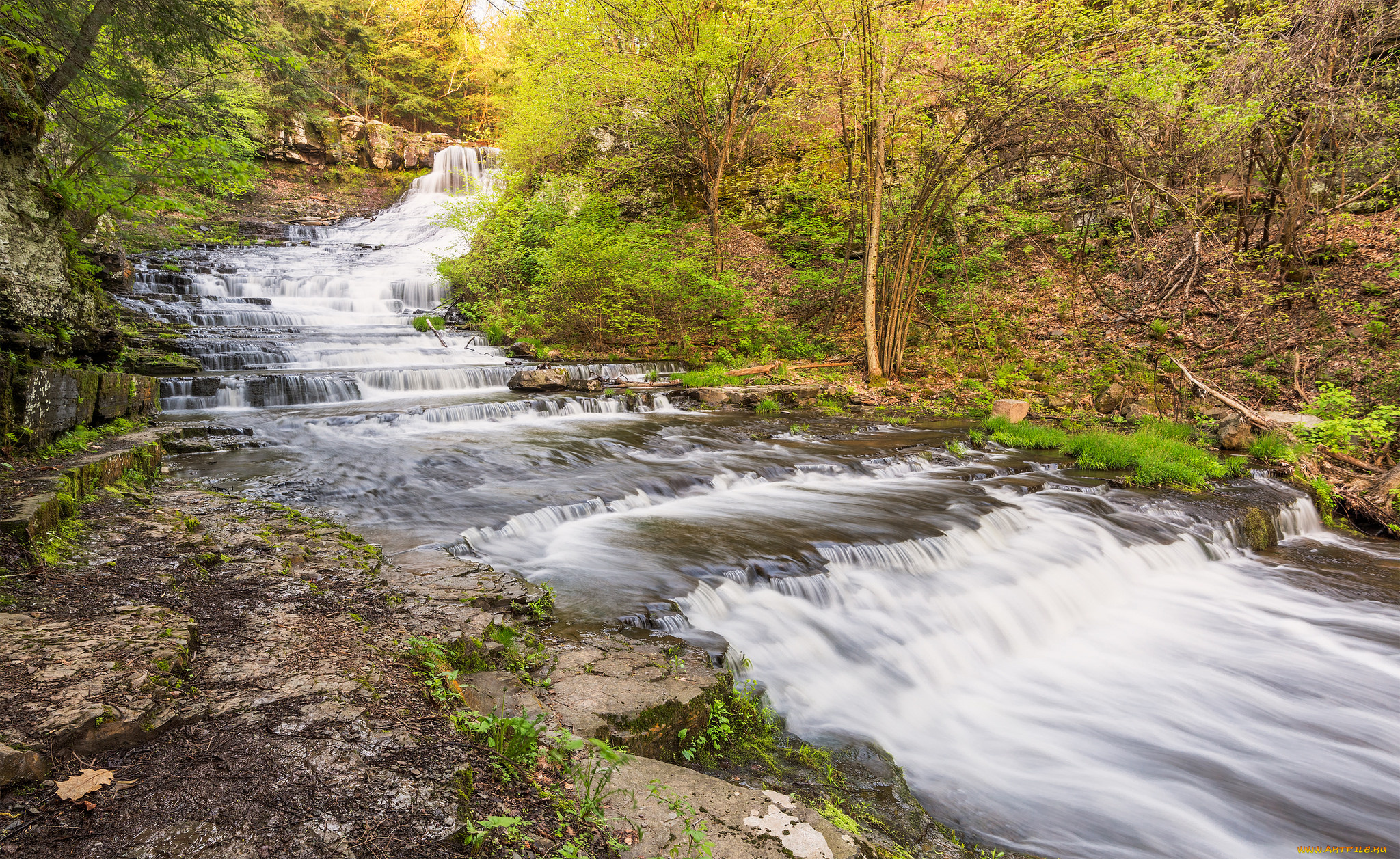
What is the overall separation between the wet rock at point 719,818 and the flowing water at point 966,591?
4.14 feet

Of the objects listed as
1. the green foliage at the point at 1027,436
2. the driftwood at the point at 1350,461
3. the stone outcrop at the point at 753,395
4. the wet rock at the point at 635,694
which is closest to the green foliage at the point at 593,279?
the stone outcrop at the point at 753,395

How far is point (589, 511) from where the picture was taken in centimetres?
590

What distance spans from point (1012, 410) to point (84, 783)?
11422 millimetres

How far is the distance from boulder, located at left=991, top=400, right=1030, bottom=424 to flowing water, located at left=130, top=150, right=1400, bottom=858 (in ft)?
4.61

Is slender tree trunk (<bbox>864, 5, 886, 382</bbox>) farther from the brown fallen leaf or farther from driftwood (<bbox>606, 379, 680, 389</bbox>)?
the brown fallen leaf

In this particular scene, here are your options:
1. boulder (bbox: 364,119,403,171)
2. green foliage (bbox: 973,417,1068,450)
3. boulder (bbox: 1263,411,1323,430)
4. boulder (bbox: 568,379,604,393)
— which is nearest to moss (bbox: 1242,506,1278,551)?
green foliage (bbox: 973,417,1068,450)

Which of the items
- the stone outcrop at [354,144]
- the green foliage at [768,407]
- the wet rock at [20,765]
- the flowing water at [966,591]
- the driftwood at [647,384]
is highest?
the stone outcrop at [354,144]

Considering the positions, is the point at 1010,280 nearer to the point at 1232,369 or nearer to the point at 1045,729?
the point at 1232,369

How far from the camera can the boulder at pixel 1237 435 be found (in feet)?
28.5

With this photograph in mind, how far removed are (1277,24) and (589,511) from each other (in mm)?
12235

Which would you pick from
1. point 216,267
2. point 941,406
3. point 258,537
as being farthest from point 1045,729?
point 216,267

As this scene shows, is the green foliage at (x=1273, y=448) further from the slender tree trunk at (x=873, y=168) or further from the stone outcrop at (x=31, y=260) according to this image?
the stone outcrop at (x=31, y=260)

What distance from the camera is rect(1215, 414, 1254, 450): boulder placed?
869cm

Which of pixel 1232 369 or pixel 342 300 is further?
pixel 342 300
